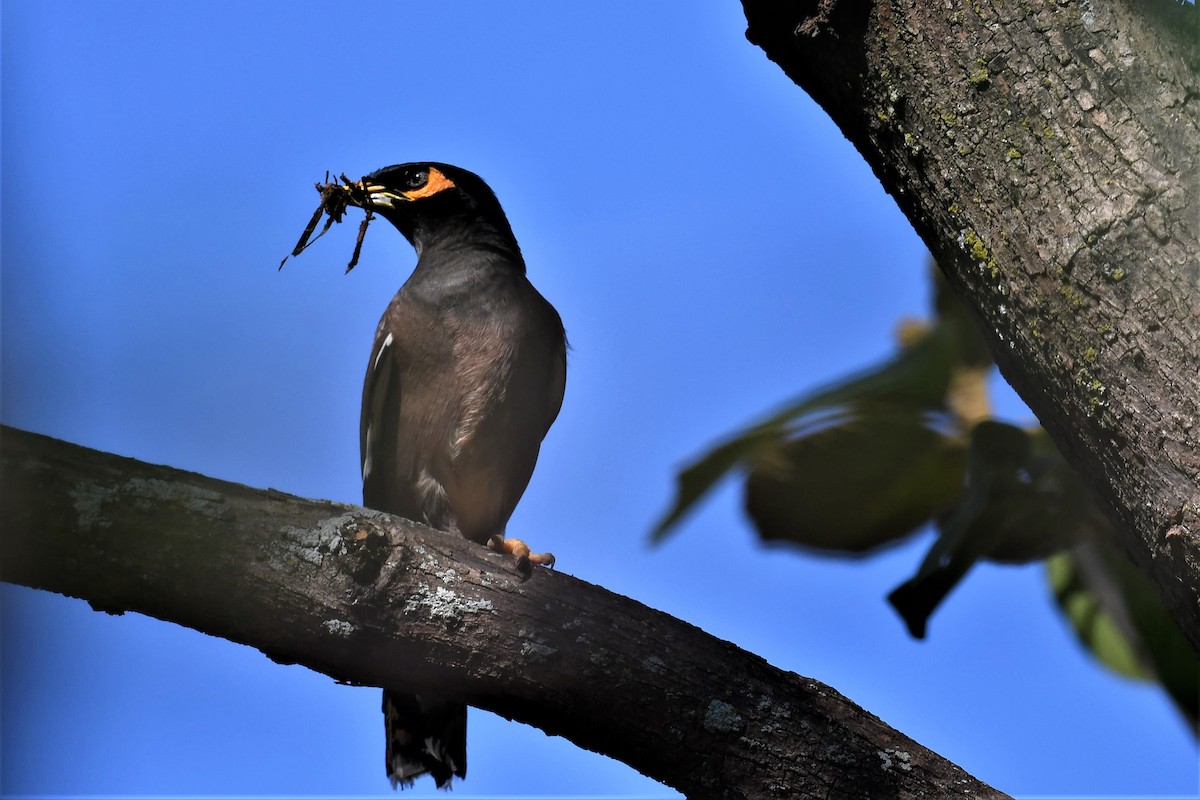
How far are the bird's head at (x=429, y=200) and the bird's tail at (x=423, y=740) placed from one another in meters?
2.26

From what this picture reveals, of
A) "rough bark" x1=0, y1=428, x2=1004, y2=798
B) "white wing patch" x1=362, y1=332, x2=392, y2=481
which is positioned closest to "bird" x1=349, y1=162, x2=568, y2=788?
"white wing patch" x1=362, y1=332, x2=392, y2=481

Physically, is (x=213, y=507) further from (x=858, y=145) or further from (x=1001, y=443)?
(x=1001, y=443)

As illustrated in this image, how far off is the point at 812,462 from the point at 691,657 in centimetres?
180

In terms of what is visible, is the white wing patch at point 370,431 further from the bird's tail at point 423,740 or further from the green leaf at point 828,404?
the green leaf at point 828,404

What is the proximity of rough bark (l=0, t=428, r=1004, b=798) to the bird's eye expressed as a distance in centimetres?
296

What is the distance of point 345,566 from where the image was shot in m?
2.73

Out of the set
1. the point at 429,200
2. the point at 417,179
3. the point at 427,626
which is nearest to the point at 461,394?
the point at 429,200

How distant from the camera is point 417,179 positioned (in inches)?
217

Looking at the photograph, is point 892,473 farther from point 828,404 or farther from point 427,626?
point 427,626

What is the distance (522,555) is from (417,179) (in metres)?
2.94

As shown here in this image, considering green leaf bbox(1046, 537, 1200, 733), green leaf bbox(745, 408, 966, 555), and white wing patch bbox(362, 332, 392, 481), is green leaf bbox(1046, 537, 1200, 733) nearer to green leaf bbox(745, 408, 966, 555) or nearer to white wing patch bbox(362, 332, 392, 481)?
green leaf bbox(745, 408, 966, 555)

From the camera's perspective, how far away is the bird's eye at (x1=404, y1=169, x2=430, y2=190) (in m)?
5.50

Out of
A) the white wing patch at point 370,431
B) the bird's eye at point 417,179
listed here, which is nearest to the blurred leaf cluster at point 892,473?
the white wing patch at point 370,431

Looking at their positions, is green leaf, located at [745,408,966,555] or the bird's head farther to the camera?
the bird's head
